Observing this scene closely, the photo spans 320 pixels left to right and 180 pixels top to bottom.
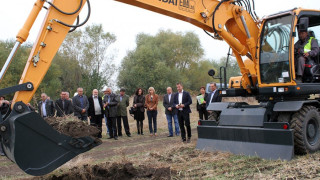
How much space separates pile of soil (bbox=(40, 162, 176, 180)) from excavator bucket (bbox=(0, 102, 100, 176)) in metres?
0.73

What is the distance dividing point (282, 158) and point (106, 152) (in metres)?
4.95

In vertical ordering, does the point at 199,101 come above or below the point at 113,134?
above

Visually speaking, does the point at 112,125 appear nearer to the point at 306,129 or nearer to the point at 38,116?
the point at 306,129

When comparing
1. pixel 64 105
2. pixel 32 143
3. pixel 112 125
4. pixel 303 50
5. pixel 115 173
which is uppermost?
pixel 303 50

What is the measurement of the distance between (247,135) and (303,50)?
7.63 feet

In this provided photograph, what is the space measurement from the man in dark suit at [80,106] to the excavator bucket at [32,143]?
23.3 ft

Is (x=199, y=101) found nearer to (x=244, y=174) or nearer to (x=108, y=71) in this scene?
(x=244, y=174)

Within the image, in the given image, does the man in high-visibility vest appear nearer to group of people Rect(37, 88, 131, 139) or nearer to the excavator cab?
the excavator cab

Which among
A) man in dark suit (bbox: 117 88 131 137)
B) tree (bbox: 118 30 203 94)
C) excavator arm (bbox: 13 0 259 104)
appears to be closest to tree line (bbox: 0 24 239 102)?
tree (bbox: 118 30 203 94)

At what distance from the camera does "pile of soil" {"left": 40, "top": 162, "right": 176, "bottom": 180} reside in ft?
18.2

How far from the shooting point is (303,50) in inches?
297

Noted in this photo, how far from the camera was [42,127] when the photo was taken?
4.80m

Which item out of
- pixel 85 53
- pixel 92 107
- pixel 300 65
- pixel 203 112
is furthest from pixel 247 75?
pixel 85 53

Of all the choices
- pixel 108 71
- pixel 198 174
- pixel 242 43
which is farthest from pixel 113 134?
pixel 108 71
